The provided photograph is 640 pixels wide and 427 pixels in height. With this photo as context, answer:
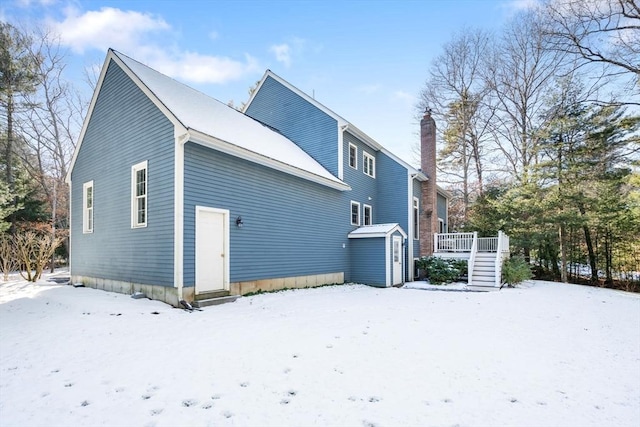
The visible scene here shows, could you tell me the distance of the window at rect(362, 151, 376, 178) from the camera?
15.9 meters

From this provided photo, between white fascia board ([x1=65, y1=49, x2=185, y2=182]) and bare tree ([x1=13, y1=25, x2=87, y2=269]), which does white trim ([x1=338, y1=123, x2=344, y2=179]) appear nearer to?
white fascia board ([x1=65, y1=49, x2=185, y2=182])

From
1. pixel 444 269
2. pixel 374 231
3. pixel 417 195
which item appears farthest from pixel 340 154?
pixel 444 269

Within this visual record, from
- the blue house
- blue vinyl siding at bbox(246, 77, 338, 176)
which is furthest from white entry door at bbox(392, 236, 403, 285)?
blue vinyl siding at bbox(246, 77, 338, 176)

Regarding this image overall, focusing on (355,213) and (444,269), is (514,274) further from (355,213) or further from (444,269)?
(355,213)

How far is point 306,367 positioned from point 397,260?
1069cm

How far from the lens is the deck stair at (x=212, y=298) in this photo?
7652mm

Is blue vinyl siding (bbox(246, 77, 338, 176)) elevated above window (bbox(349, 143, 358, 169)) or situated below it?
above

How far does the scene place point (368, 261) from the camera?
13.9m

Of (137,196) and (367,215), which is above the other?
(137,196)

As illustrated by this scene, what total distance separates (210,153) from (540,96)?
21066 millimetres

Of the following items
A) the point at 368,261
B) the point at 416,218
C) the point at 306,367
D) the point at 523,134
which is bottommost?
the point at 306,367

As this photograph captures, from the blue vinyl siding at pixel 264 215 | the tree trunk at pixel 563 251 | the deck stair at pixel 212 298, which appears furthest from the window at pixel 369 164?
the deck stair at pixel 212 298

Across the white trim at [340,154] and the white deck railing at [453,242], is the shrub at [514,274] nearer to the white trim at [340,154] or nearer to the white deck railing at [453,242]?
the white deck railing at [453,242]

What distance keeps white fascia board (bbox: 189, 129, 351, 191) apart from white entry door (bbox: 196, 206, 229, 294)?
160 cm
